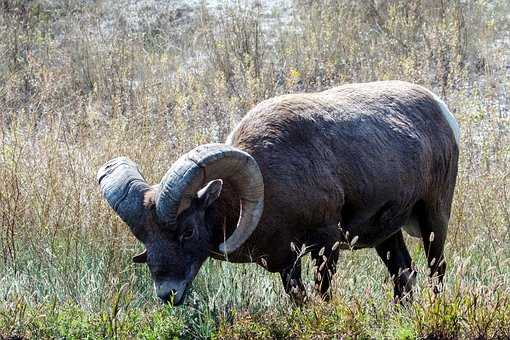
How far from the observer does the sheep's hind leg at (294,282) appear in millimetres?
5996

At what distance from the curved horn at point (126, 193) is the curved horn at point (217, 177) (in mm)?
160

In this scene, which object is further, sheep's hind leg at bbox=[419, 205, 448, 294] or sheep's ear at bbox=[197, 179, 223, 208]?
sheep's hind leg at bbox=[419, 205, 448, 294]

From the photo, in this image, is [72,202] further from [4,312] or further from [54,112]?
[54,112]

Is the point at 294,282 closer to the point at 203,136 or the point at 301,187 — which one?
the point at 301,187

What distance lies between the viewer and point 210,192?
5699mm

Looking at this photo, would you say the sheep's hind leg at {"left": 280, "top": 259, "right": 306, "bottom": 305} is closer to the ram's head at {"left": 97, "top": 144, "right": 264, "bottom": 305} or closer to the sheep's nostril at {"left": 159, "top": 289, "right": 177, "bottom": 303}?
the ram's head at {"left": 97, "top": 144, "right": 264, "bottom": 305}

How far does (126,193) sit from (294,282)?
1.17 m

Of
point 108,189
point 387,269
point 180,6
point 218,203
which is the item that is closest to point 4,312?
point 108,189

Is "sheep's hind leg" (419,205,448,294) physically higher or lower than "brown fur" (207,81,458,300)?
lower

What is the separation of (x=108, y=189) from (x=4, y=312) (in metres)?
1.08

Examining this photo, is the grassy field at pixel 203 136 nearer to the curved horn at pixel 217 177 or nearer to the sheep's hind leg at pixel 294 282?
the sheep's hind leg at pixel 294 282

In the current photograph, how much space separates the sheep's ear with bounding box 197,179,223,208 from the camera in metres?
5.67

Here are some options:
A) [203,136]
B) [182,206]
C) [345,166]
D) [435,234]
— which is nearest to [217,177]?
[182,206]

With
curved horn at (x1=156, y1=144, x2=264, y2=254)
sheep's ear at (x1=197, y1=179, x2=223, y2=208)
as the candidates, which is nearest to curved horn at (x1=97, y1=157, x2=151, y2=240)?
curved horn at (x1=156, y1=144, x2=264, y2=254)
